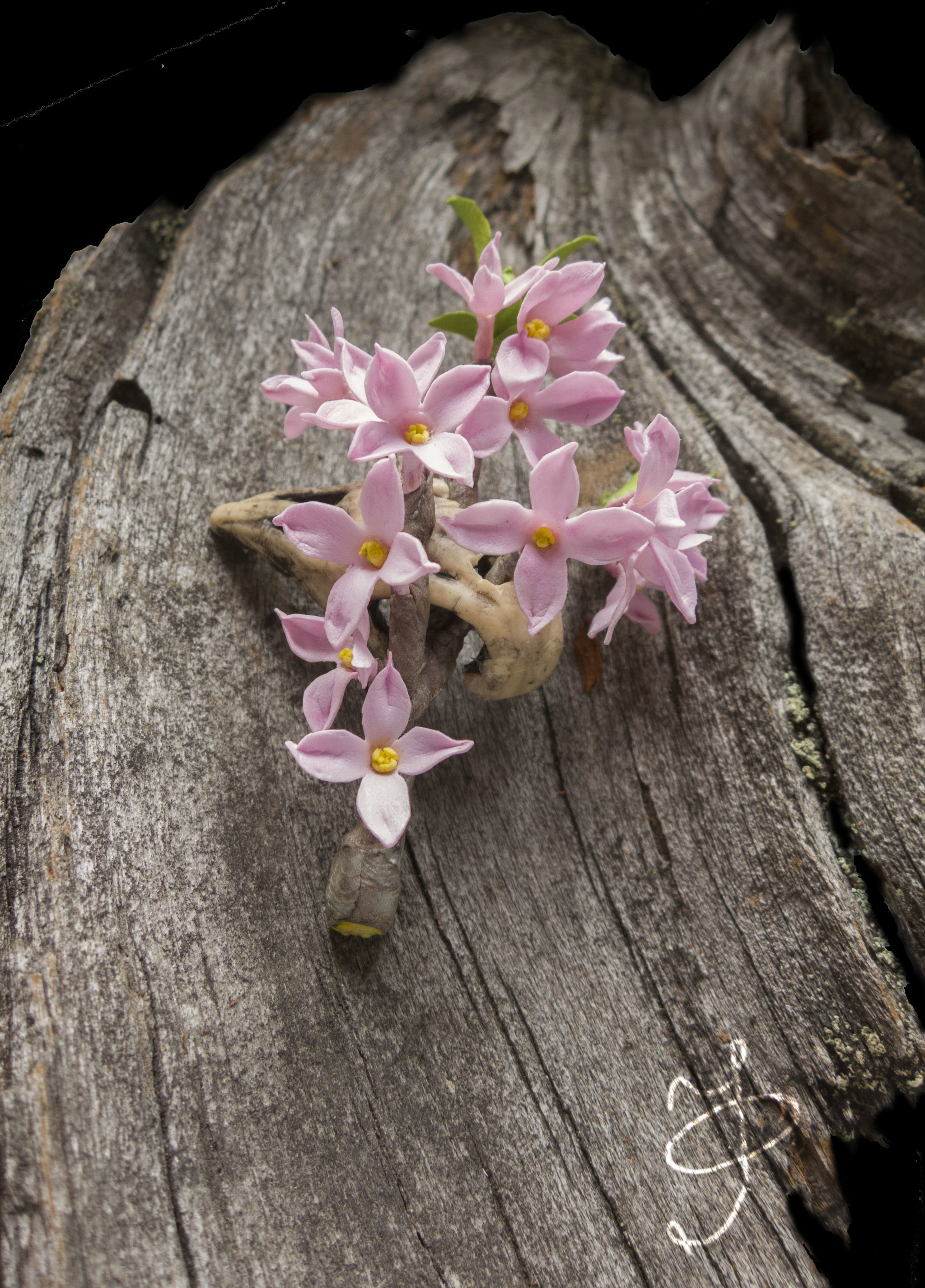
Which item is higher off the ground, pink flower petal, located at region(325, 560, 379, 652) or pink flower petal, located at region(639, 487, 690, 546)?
pink flower petal, located at region(325, 560, 379, 652)

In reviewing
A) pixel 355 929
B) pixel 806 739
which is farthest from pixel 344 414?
pixel 806 739

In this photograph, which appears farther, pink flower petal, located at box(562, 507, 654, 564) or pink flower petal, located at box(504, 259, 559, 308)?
pink flower petal, located at box(504, 259, 559, 308)

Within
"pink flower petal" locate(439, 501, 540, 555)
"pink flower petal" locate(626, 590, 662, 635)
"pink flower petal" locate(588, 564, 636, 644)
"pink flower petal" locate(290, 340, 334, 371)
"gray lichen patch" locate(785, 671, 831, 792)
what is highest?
"pink flower petal" locate(290, 340, 334, 371)

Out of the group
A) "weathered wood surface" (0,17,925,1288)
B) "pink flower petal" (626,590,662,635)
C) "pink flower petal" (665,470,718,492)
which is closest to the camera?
"weathered wood surface" (0,17,925,1288)

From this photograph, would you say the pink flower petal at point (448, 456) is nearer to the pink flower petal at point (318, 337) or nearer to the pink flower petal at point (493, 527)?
the pink flower petal at point (493, 527)

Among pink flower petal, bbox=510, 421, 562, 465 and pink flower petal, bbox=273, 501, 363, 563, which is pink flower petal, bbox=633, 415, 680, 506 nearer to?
pink flower petal, bbox=510, 421, 562, 465

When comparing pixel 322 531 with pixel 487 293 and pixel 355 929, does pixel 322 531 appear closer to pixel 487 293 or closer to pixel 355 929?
pixel 487 293

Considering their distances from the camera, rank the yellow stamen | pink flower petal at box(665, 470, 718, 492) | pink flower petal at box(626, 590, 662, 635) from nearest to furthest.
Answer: the yellow stamen, pink flower petal at box(665, 470, 718, 492), pink flower petal at box(626, 590, 662, 635)

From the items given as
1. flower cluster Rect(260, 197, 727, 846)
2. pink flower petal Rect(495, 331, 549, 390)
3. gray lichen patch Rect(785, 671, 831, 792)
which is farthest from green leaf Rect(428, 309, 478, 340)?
gray lichen patch Rect(785, 671, 831, 792)
